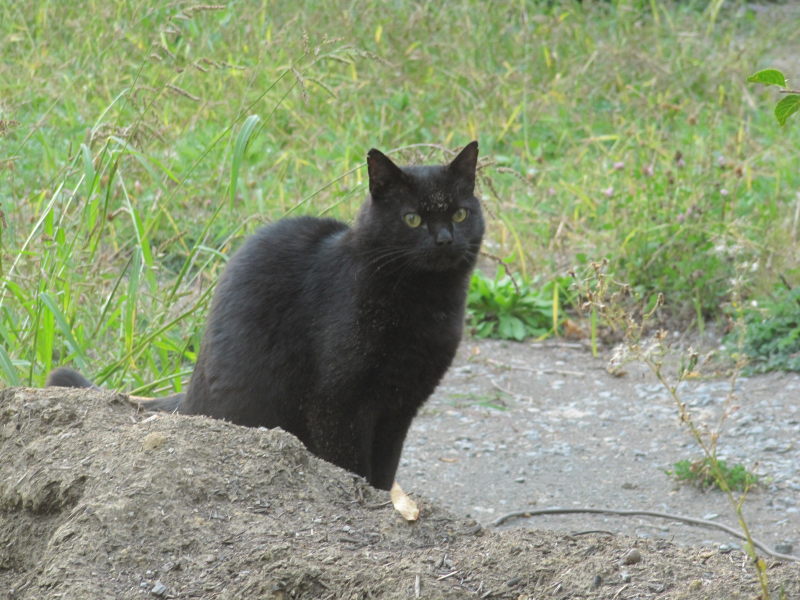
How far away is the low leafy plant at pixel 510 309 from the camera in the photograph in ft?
17.5

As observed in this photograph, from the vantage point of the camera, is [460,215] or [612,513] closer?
[460,215]

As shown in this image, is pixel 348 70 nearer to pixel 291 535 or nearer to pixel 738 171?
pixel 738 171

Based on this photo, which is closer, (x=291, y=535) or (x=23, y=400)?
(x=291, y=535)

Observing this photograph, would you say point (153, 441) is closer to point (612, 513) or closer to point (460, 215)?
point (460, 215)

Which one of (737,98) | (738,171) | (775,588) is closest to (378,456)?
(775,588)

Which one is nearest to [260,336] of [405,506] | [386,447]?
[386,447]

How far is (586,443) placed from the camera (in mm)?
4312

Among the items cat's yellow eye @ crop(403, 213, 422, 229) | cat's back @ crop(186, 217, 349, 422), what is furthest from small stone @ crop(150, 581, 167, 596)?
cat's yellow eye @ crop(403, 213, 422, 229)

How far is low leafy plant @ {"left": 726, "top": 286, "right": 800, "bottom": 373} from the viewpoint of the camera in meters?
4.75

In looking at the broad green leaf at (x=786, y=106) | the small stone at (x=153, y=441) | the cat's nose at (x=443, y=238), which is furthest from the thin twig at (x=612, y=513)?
the broad green leaf at (x=786, y=106)

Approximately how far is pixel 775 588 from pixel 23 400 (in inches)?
63.7

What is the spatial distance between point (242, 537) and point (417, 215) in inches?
58.4

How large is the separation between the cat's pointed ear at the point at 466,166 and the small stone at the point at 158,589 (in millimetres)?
1761

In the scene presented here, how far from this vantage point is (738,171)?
5531 mm
